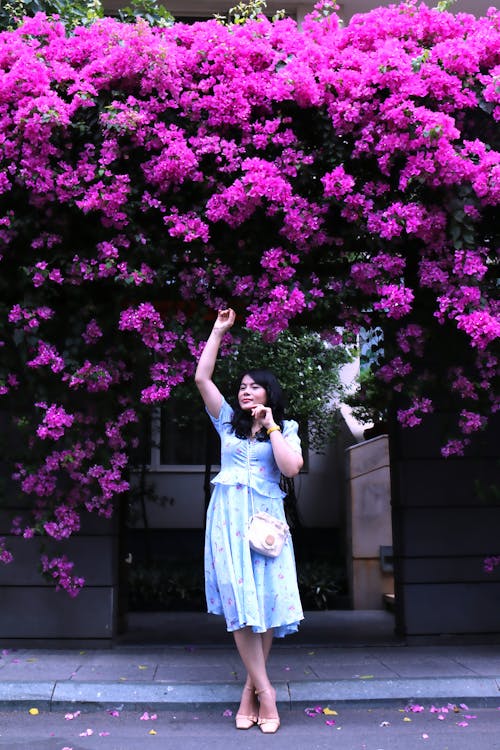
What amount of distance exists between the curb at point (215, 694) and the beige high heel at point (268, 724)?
1.74ft

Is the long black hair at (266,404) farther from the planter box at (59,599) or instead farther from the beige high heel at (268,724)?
the planter box at (59,599)

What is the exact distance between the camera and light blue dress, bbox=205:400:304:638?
14.2ft

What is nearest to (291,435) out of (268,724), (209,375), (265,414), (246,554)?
(265,414)

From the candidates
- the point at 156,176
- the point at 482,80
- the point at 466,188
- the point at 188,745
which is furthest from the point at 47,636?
the point at 482,80

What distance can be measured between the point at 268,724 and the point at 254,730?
0.12 m

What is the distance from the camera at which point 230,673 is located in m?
5.55

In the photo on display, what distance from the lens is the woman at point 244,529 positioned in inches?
171

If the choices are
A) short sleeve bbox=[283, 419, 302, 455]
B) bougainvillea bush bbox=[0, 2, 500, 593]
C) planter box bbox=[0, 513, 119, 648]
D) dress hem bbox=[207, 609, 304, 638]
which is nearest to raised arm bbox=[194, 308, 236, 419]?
short sleeve bbox=[283, 419, 302, 455]

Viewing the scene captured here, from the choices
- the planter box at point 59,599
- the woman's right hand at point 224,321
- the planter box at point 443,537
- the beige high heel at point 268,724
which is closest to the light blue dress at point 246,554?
the beige high heel at point 268,724

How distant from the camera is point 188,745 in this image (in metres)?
4.23

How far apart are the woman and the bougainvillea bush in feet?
3.65

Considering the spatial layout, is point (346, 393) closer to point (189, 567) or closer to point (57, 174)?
point (189, 567)

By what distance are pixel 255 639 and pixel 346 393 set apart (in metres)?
7.18

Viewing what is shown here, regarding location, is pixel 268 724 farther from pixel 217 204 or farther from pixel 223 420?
pixel 217 204
